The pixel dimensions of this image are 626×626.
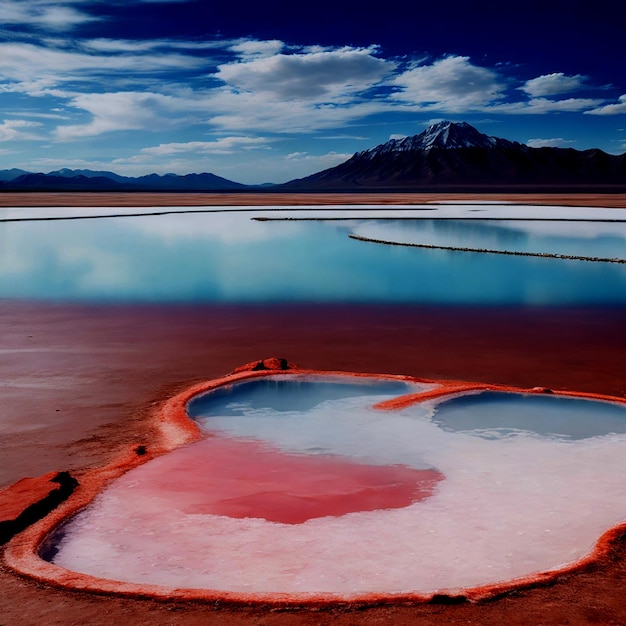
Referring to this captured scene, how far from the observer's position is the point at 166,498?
611 centimetres

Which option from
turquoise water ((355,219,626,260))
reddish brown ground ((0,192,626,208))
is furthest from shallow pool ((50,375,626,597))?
reddish brown ground ((0,192,626,208))

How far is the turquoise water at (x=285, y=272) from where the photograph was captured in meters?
16.8

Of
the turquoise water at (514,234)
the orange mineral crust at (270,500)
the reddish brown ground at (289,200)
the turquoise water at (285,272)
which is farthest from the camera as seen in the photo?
the reddish brown ground at (289,200)

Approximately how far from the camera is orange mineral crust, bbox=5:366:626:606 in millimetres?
4578

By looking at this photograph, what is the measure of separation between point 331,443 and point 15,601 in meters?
3.58

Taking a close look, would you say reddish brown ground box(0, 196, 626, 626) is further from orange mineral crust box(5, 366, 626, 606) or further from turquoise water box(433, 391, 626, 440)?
turquoise water box(433, 391, 626, 440)

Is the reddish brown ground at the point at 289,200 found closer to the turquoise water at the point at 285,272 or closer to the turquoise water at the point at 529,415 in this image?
the turquoise water at the point at 285,272

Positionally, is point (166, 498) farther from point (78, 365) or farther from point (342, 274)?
point (342, 274)

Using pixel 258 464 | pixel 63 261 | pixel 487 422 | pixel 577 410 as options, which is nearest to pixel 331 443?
pixel 258 464

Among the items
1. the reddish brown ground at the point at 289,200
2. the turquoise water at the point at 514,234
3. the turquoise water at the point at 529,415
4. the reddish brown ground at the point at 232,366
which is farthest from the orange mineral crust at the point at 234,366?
the reddish brown ground at the point at 289,200

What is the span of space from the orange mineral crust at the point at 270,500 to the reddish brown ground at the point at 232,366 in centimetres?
9

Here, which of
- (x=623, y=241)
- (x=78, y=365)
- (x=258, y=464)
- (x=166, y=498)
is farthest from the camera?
(x=623, y=241)

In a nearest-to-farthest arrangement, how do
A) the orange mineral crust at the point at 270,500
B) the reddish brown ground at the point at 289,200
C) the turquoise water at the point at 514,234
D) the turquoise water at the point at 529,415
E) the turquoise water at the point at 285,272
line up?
the orange mineral crust at the point at 270,500, the turquoise water at the point at 529,415, the turquoise water at the point at 285,272, the turquoise water at the point at 514,234, the reddish brown ground at the point at 289,200

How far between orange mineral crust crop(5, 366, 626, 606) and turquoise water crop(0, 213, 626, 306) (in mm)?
8151
